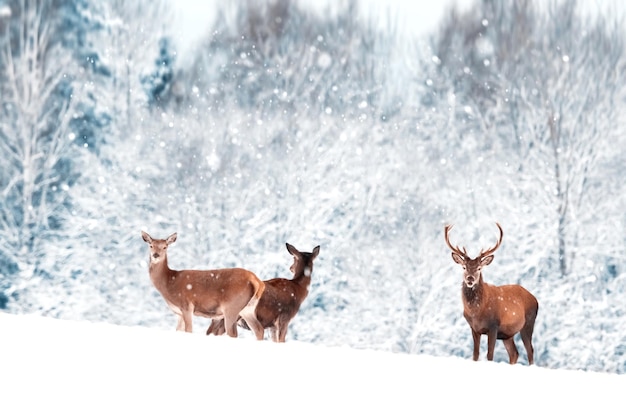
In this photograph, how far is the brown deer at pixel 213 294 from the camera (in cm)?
958

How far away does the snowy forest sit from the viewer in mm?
22031

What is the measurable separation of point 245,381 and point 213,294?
12.5 feet

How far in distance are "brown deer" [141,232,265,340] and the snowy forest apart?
11807 millimetres

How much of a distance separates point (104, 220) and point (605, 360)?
1107 centimetres

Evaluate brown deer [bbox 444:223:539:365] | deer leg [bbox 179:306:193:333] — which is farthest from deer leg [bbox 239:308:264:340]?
brown deer [bbox 444:223:539:365]

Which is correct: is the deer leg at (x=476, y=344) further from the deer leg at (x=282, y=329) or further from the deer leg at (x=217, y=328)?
the deer leg at (x=217, y=328)

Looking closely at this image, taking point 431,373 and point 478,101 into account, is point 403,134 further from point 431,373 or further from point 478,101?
point 431,373

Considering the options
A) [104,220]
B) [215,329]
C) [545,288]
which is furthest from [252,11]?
[215,329]

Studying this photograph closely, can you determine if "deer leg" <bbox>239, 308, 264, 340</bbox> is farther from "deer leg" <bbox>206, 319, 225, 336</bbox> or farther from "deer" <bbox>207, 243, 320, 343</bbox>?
"deer leg" <bbox>206, 319, 225, 336</bbox>

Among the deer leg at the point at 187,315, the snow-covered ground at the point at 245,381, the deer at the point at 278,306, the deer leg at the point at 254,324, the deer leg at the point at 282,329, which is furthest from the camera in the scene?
the deer leg at the point at 282,329

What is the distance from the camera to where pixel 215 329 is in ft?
34.6

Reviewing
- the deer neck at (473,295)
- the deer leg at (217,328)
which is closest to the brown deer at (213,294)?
the deer leg at (217,328)

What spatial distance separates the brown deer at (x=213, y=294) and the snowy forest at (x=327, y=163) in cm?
1181

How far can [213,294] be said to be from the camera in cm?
959
